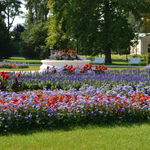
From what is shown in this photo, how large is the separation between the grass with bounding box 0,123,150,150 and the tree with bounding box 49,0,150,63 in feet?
60.5

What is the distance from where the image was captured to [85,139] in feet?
13.0

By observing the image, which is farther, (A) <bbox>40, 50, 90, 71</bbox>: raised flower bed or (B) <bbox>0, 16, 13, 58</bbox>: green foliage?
(B) <bbox>0, 16, 13, 58</bbox>: green foliage

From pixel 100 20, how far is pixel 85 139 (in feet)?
71.2

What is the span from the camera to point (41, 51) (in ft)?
107

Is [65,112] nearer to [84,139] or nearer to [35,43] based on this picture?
[84,139]

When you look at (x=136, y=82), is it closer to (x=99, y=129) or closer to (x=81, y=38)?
(x=99, y=129)

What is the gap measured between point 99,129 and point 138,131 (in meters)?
0.71

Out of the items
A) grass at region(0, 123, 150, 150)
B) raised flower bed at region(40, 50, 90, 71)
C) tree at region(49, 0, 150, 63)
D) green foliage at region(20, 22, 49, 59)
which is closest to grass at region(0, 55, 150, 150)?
grass at region(0, 123, 150, 150)

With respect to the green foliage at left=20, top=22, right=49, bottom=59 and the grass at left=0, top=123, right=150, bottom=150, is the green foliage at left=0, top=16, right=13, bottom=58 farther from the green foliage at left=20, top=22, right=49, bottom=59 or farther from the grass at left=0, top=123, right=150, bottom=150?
the grass at left=0, top=123, right=150, bottom=150

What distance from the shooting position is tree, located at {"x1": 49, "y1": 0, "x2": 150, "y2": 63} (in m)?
22.4

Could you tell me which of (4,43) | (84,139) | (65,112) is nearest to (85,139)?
(84,139)

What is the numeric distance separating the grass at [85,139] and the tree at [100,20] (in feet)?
60.5

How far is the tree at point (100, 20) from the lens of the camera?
22447 millimetres

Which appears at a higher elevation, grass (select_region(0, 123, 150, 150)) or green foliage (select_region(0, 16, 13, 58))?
green foliage (select_region(0, 16, 13, 58))
